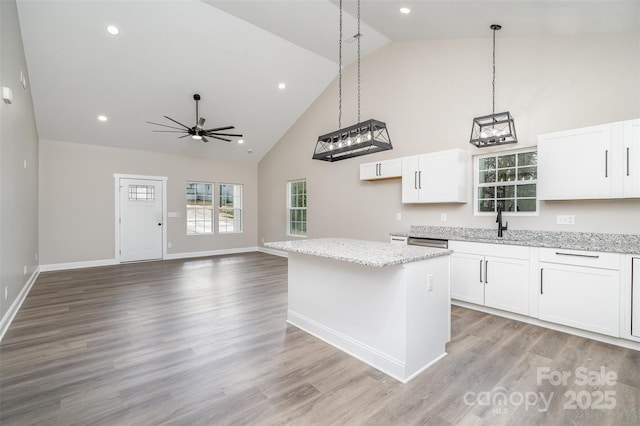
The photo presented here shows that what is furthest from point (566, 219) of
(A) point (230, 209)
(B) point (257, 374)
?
(A) point (230, 209)

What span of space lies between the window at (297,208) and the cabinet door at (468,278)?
4239mm

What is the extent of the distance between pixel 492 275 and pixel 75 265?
7764mm

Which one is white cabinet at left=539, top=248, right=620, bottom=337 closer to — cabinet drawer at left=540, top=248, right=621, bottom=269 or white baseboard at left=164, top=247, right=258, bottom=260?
cabinet drawer at left=540, top=248, right=621, bottom=269

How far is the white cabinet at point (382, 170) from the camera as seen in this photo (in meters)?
4.96

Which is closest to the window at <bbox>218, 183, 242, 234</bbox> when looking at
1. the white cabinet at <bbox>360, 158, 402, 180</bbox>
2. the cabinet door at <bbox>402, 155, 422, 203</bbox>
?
the white cabinet at <bbox>360, 158, 402, 180</bbox>

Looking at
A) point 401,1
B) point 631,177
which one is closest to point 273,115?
point 401,1

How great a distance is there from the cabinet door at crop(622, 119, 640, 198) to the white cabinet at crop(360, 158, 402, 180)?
8.45 feet

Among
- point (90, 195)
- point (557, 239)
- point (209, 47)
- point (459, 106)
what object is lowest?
point (557, 239)

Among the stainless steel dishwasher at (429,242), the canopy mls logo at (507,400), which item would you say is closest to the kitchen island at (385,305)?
the canopy mls logo at (507,400)

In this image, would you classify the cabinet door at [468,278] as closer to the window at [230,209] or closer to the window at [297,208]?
the window at [297,208]

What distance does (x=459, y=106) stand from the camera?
14.6ft

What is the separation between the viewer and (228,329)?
10.5 ft

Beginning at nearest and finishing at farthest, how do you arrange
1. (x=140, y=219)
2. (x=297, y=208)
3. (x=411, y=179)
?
(x=411, y=179) → (x=140, y=219) → (x=297, y=208)

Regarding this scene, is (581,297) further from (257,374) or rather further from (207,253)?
(207,253)
